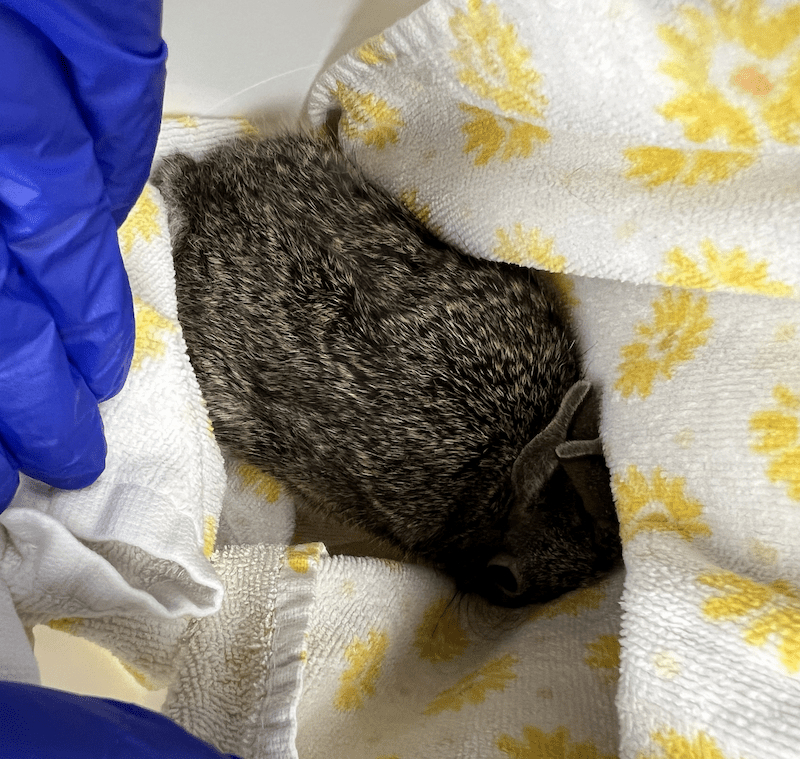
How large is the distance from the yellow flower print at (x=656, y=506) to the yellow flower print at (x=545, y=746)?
29 centimetres

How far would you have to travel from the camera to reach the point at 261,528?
1.40m

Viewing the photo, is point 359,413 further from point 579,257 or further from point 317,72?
point 317,72

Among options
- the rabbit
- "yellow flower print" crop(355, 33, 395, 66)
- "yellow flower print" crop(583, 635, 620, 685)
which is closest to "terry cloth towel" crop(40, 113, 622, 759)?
"yellow flower print" crop(583, 635, 620, 685)

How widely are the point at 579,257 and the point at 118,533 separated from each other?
32.0 inches

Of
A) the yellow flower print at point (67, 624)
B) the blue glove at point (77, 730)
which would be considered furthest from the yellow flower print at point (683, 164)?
the yellow flower print at point (67, 624)

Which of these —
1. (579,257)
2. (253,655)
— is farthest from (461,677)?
(579,257)

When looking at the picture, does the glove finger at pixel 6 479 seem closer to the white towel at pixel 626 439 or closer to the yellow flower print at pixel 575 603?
the white towel at pixel 626 439

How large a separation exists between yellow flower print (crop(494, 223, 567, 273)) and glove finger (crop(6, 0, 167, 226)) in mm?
605

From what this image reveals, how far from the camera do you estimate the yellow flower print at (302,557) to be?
1.13m

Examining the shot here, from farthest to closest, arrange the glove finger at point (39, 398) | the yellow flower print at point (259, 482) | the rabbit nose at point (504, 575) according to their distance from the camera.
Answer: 1. the yellow flower print at point (259, 482)
2. the rabbit nose at point (504, 575)
3. the glove finger at point (39, 398)

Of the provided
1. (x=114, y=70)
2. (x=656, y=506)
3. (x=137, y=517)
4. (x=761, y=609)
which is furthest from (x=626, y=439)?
(x=114, y=70)

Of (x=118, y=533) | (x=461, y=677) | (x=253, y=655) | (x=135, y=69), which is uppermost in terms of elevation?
(x=135, y=69)

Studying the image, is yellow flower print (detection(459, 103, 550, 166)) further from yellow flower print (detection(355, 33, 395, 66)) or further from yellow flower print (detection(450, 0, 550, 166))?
yellow flower print (detection(355, 33, 395, 66))

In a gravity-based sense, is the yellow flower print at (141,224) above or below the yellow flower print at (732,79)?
below
